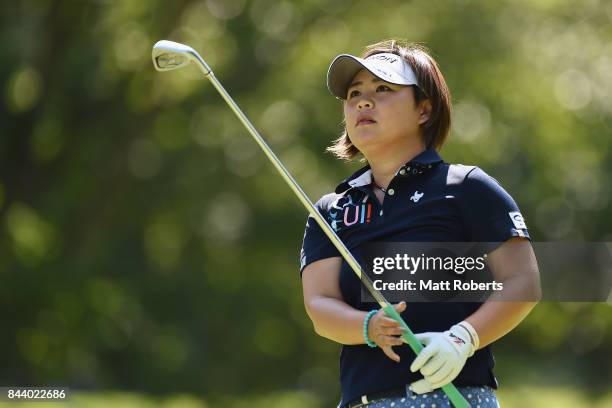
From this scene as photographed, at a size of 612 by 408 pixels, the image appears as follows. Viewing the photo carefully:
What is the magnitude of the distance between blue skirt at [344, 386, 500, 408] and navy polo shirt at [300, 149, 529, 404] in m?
0.02

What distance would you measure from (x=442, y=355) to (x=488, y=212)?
1.16 feet

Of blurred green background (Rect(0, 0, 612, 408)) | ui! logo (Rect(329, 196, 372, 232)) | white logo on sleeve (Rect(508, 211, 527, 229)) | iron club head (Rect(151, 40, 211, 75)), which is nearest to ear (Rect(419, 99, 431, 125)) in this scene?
ui! logo (Rect(329, 196, 372, 232))

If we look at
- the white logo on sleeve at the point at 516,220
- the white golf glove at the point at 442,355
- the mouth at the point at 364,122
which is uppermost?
the mouth at the point at 364,122

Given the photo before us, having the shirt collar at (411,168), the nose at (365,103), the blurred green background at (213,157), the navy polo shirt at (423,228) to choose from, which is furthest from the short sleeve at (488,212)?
the blurred green background at (213,157)

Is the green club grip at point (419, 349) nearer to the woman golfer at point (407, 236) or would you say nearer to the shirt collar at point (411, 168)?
the woman golfer at point (407, 236)

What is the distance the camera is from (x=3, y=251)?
12000 millimetres

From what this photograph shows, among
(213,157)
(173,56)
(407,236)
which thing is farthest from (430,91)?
(213,157)

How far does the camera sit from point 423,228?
2.53m

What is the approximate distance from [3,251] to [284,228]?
125 inches

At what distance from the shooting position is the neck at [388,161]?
2.72 metres

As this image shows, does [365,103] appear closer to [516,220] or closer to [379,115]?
[379,115]

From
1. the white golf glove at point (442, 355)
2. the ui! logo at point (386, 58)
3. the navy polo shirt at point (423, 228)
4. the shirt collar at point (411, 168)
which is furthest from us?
the ui! logo at point (386, 58)

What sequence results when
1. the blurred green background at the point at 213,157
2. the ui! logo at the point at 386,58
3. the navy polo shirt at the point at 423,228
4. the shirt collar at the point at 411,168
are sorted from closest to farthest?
the navy polo shirt at the point at 423,228 < the shirt collar at the point at 411,168 < the ui! logo at the point at 386,58 < the blurred green background at the point at 213,157

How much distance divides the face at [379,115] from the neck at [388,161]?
0.01 metres
